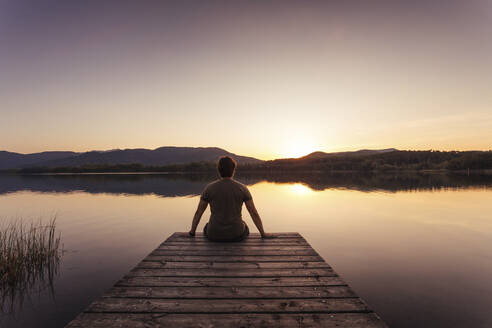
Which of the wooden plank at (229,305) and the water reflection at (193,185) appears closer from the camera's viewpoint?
the wooden plank at (229,305)

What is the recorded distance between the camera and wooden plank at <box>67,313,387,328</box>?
3020 millimetres

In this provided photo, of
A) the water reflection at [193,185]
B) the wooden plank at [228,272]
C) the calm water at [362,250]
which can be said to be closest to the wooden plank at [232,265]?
the wooden plank at [228,272]

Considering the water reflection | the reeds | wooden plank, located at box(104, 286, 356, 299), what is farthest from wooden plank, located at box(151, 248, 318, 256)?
the water reflection

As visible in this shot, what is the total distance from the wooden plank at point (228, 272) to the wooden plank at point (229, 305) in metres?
Answer: 0.87

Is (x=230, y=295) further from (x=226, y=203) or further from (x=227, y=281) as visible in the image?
(x=226, y=203)

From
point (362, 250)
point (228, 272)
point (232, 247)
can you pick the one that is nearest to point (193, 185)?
point (362, 250)

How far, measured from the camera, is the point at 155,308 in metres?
3.39

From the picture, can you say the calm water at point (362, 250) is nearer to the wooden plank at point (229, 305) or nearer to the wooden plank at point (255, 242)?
the wooden plank at point (255, 242)

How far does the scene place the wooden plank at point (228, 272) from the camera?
448 cm

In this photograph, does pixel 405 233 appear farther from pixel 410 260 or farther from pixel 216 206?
pixel 216 206

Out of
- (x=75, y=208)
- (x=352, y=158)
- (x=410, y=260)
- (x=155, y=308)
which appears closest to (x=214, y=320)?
(x=155, y=308)

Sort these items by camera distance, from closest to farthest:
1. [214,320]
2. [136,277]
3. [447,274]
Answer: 1. [214,320]
2. [136,277]
3. [447,274]

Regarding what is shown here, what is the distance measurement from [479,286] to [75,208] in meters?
23.9

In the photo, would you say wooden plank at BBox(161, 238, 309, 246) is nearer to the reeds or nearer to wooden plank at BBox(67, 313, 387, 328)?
wooden plank at BBox(67, 313, 387, 328)
